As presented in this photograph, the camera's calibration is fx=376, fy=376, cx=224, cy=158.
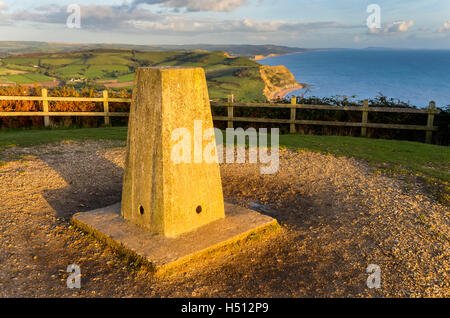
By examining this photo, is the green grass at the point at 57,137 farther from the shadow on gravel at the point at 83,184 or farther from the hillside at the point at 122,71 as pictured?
the hillside at the point at 122,71

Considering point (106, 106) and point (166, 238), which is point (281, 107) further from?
point (166, 238)

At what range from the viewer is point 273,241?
185 inches

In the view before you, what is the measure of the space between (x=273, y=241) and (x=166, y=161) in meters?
1.66

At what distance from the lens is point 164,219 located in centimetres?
443

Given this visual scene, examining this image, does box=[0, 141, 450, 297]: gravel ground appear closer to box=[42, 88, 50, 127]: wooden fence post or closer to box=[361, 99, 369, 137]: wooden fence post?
box=[361, 99, 369, 137]: wooden fence post

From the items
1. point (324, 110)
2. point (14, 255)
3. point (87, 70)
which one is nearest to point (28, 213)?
point (14, 255)

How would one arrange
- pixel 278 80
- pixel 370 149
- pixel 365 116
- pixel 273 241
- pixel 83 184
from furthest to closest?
pixel 278 80 → pixel 365 116 → pixel 370 149 → pixel 83 184 → pixel 273 241

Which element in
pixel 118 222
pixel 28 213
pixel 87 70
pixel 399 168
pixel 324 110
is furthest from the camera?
pixel 87 70

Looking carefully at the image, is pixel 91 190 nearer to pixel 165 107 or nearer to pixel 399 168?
pixel 165 107

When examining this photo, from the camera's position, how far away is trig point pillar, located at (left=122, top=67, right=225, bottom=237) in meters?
4.38

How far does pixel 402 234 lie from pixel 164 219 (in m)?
3.06

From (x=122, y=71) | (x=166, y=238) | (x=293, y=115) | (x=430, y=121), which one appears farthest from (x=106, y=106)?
(x=122, y=71)

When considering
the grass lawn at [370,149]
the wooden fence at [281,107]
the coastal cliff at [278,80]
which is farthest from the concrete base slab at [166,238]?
the coastal cliff at [278,80]
